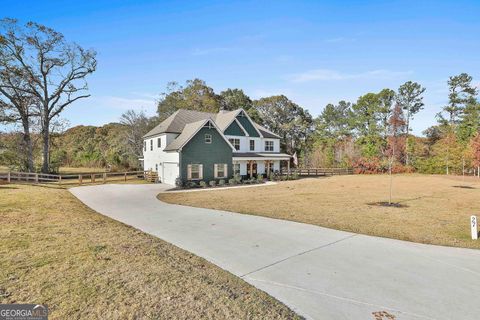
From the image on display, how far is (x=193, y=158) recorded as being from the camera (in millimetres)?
23547

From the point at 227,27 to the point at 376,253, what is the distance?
46.6 feet

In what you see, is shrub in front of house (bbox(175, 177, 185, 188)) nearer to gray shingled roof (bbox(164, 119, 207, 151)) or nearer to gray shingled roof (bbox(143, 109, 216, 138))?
gray shingled roof (bbox(164, 119, 207, 151))

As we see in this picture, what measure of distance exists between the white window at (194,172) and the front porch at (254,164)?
4.21 meters

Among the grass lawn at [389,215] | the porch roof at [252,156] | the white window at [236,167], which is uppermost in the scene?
the porch roof at [252,156]

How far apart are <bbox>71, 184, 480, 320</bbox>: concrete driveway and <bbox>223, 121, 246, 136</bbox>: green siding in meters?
20.1

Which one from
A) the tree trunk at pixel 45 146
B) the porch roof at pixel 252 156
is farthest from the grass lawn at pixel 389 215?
the tree trunk at pixel 45 146

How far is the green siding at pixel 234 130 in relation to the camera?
28784 mm

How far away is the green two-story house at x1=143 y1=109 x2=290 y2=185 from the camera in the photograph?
2345 centimetres

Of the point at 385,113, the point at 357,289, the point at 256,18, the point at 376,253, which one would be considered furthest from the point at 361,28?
the point at 385,113

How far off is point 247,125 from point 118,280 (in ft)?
89.2

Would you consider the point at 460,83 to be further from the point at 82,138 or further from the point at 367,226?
the point at 82,138

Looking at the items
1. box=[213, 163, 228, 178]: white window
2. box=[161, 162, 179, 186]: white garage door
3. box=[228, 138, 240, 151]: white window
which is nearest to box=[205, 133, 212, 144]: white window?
box=[213, 163, 228, 178]: white window

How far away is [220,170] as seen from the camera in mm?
25375

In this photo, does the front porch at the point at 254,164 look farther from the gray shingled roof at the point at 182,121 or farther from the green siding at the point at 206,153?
the gray shingled roof at the point at 182,121
